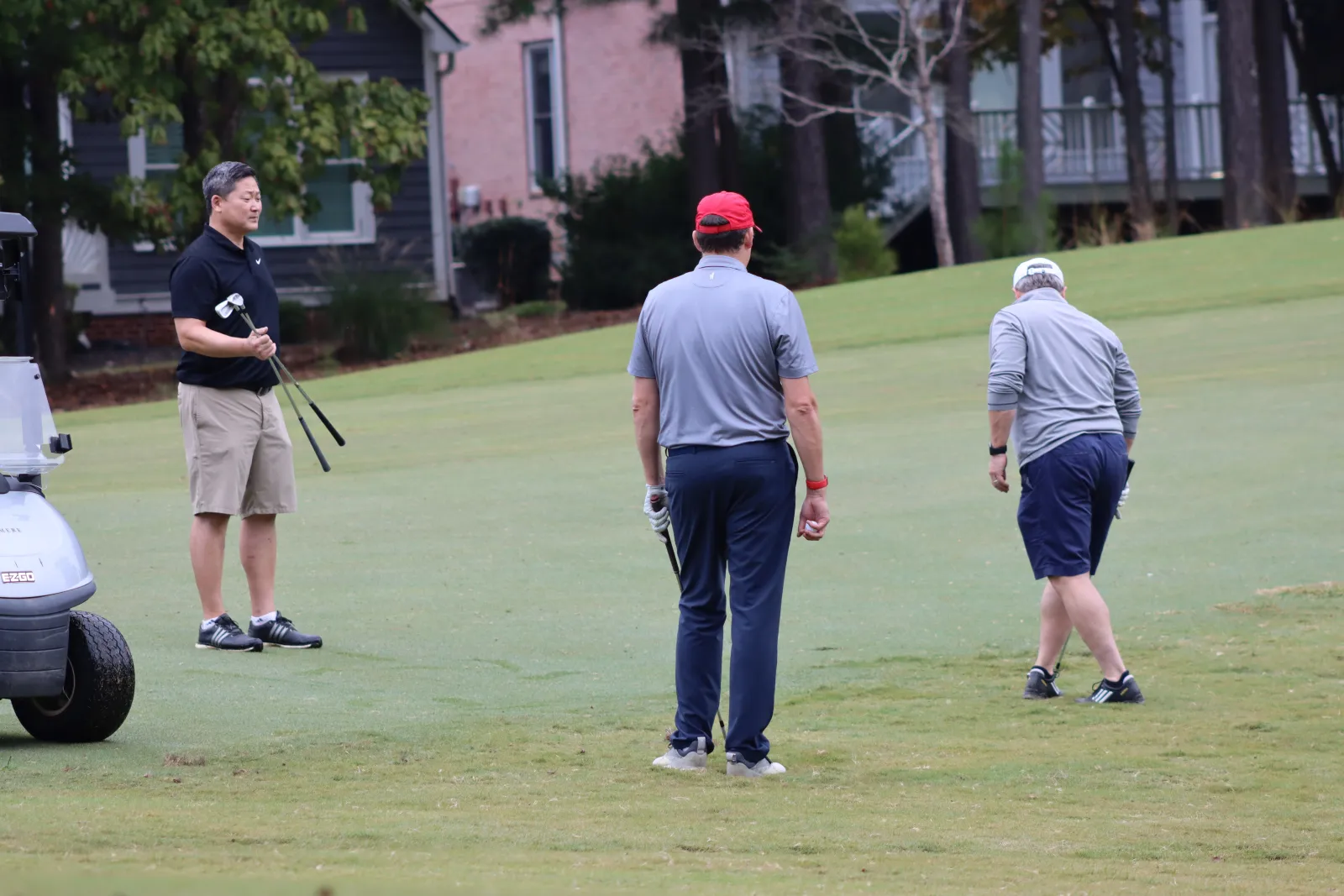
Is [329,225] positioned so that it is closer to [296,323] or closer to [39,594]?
[296,323]

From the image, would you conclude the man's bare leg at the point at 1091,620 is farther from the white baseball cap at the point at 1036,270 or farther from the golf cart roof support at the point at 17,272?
the golf cart roof support at the point at 17,272

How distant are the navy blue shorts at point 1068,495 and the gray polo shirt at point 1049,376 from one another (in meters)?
0.06

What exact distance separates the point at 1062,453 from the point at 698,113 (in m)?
25.8

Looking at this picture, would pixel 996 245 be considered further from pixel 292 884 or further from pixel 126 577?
pixel 292 884

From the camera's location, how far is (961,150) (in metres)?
33.8

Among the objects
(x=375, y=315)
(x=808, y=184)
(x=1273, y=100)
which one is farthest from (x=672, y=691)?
(x=1273, y=100)

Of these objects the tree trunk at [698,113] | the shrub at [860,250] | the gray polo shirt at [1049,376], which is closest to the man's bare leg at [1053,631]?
the gray polo shirt at [1049,376]

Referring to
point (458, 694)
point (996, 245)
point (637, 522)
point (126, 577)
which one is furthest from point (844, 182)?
point (458, 694)

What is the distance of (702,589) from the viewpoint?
673 centimetres

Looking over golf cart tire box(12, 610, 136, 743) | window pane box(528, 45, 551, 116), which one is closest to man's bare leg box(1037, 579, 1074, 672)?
golf cart tire box(12, 610, 136, 743)

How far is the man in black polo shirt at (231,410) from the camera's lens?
28.8 feet

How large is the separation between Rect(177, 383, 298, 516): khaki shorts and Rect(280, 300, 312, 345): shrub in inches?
946

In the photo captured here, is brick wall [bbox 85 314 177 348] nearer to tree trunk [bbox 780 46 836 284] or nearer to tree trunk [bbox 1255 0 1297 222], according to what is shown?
tree trunk [bbox 780 46 836 284]

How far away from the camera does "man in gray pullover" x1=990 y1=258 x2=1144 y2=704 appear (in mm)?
7977
